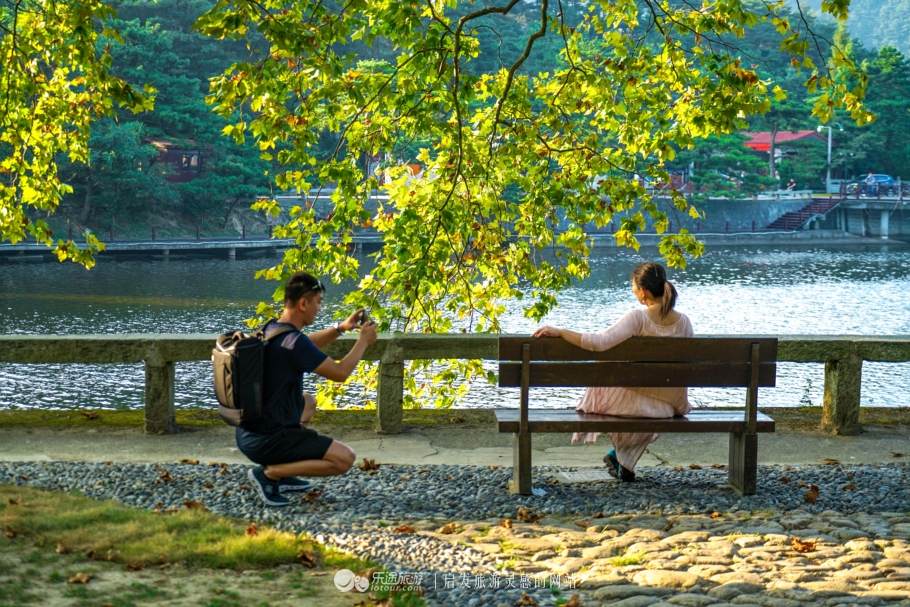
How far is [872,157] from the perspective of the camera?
66875 mm

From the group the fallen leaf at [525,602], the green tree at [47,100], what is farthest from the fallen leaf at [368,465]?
the green tree at [47,100]

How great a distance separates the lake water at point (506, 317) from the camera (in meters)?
18.0

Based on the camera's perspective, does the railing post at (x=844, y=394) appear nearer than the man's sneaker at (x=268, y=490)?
No

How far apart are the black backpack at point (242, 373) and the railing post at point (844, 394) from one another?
12.7 ft

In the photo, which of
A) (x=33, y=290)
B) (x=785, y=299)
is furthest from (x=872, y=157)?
(x=33, y=290)

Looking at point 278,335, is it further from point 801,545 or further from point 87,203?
point 87,203

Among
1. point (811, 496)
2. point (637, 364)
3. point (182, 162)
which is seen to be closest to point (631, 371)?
point (637, 364)

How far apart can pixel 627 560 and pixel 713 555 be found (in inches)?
14.0

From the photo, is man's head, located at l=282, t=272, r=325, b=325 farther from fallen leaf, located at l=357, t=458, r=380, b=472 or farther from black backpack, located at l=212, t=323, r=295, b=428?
fallen leaf, located at l=357, t=458, r=380, b=472

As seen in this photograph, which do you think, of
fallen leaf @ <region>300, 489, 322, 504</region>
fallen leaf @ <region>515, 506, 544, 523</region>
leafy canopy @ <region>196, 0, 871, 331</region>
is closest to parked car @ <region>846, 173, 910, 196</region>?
leafy canopy @ <region>196, 0, 871, 331</region>

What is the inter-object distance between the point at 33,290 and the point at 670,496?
29417 millimetres

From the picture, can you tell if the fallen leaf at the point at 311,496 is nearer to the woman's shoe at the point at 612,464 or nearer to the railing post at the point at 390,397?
the railing post at the point at 390,397

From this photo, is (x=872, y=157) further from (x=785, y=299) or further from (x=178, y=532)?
(x=178, y=532)

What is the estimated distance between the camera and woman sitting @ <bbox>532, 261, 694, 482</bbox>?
17.0ft
